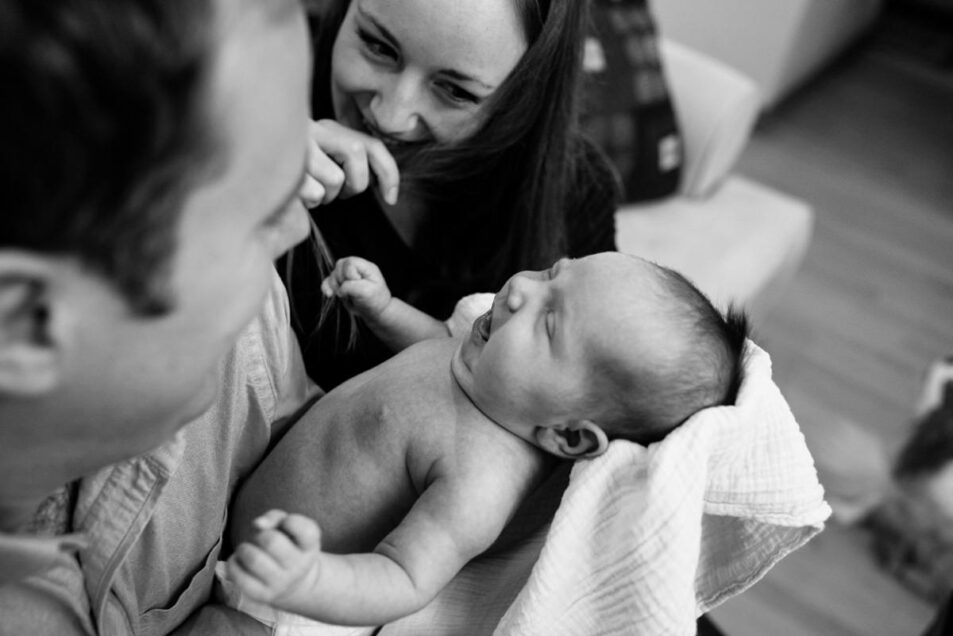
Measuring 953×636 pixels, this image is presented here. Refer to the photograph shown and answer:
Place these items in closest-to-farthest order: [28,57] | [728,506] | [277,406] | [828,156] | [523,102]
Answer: [28,57] < [728,506] < [277,406] < [523,102] < [828,156]

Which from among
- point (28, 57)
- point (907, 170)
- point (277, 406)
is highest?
point (28, 57)

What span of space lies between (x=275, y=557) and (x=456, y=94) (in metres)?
0.65

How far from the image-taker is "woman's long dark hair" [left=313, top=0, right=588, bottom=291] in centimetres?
108

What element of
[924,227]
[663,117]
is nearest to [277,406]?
[663,117]

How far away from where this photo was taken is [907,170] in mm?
3465

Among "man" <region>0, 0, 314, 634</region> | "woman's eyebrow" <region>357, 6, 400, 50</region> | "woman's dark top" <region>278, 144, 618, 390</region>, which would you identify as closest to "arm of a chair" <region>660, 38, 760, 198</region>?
"woman's dark top" <region>278, 144, 618, 390</region>

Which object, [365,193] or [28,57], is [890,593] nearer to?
[365,193]

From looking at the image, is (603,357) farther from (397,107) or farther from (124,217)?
(124,217)

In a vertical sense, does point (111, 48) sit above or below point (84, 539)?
above

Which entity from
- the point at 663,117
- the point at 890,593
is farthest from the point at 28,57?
the point at 890,593

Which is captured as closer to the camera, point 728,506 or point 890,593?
point 728,506

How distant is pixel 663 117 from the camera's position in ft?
6.75

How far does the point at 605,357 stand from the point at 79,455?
0.47 meters

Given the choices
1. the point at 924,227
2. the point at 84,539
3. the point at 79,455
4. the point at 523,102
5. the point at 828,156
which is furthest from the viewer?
the point at 828,156
